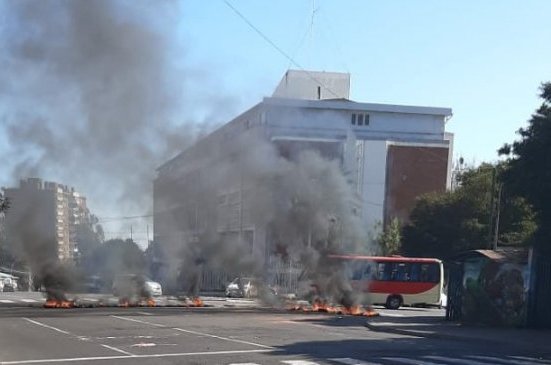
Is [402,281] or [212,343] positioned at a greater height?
[212,343]

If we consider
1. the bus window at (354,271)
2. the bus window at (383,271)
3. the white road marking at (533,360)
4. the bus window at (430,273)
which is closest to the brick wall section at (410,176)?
the bus window at (430,273)

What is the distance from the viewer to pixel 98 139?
25750 mm

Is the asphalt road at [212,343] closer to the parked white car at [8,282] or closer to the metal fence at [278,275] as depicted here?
the metal fence at [278,275]

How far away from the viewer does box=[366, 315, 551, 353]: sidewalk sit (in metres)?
19.2

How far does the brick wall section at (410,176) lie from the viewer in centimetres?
6745

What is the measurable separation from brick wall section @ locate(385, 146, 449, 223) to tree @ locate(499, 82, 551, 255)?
4112 cm

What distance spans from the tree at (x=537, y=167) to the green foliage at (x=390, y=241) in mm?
27051

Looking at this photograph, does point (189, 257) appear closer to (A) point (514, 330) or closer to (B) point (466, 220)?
(A) point (514, 330)

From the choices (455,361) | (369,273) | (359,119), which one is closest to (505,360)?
(455,361)

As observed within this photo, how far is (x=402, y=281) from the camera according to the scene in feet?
131

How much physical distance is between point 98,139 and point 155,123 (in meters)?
2.04

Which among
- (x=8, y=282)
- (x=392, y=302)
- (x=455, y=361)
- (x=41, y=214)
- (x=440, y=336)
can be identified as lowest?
(x=8, y=282)

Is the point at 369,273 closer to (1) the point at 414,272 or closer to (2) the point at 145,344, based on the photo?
(1) the point at 414,272

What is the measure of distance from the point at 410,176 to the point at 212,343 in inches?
2152
